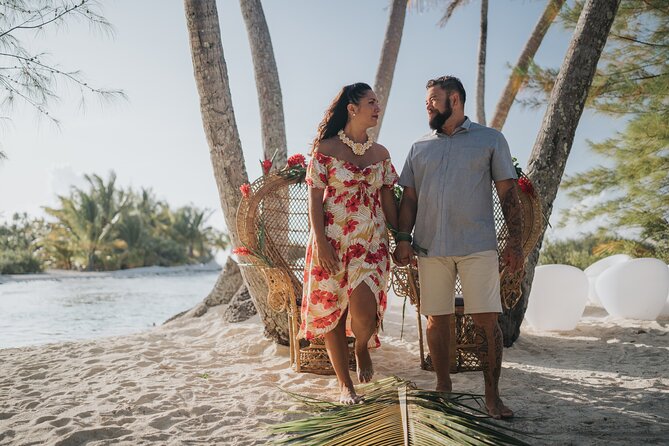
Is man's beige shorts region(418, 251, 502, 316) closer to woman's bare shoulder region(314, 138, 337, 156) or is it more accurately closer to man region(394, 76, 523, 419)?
man region(394, 76, 523, 419)

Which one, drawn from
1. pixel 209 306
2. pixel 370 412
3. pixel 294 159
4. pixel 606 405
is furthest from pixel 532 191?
pixel 209 306

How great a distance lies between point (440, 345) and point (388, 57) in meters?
5.84

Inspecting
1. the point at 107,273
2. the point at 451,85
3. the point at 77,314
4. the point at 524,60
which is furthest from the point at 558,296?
the point at 107,273

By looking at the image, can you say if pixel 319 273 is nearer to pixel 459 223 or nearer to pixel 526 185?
pixel 459 223

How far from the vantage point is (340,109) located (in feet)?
11.2

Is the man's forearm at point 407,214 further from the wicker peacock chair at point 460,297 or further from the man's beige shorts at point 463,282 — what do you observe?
the wicker peacock chair at point 460,297

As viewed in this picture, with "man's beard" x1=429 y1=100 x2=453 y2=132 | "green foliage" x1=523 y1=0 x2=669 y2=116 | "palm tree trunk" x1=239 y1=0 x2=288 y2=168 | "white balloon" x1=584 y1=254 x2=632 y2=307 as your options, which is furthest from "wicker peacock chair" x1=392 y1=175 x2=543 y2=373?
"green foliage" x1=523 y1=0 x2=669 y2=116

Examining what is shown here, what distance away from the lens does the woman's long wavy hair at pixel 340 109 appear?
3.35 m

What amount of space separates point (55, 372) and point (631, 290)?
6437 mm

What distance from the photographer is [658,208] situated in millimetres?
10461

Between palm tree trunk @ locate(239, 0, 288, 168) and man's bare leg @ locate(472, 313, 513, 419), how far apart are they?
414 cm

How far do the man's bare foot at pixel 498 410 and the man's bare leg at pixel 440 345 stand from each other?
32 cm

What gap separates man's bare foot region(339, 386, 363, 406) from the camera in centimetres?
Answer: 312

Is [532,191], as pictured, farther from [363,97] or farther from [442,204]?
[363,97]
